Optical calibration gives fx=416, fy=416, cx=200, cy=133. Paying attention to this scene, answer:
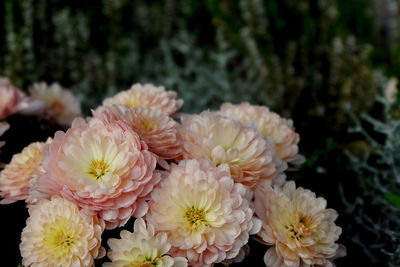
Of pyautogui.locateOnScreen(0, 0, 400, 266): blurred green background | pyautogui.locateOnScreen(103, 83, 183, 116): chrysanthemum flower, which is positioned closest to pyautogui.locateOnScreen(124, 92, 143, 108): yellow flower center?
pyautogui.locateOnScreen(103, 83, 183, 116): chrysanthemum flower

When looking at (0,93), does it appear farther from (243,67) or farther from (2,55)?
(243,67)

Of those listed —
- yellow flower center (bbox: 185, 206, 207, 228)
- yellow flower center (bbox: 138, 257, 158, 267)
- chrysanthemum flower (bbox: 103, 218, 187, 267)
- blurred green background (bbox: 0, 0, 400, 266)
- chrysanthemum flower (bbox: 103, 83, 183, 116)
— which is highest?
blurred green background (bbox: 0, 0, 400, 266)

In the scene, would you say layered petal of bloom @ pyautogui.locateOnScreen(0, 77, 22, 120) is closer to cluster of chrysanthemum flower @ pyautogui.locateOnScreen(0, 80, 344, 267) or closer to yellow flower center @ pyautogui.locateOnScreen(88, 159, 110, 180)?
cluster of chrysanthemum flower @ pyautogui.locateOnScreen(0, 80, 344, 267)

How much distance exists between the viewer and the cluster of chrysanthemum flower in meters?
0.65

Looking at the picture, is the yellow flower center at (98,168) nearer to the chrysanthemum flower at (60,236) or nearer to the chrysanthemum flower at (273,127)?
the chrysanthemum flower at (60,236)

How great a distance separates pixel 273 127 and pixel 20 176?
52 centimetres

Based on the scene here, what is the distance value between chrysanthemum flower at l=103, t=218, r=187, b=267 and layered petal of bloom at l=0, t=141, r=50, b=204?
0.26 metres

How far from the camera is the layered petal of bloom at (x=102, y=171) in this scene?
0.65m

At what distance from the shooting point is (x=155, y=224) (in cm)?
66

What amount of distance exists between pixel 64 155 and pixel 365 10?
2595 mm

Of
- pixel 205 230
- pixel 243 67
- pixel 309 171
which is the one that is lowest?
pixel 205 230

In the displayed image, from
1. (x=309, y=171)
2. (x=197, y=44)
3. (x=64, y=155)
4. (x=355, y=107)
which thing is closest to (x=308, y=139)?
(x=309, y=171)

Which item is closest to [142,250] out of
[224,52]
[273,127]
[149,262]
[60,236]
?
[149,262]

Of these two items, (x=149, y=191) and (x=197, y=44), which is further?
(x=197, y=44)
